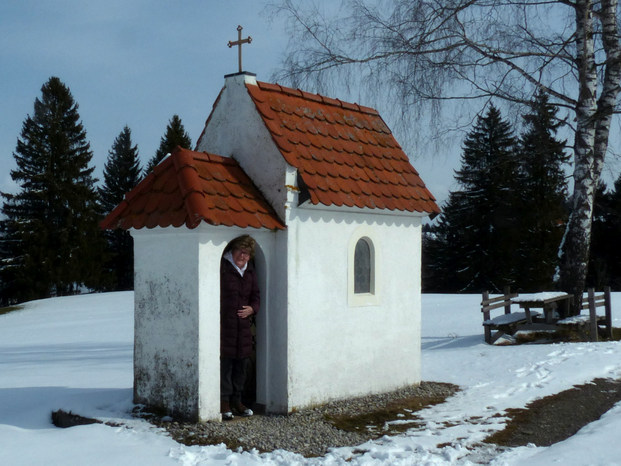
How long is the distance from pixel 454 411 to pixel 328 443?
6.34ft

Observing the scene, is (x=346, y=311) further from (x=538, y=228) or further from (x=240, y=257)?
(x=538, y=228)

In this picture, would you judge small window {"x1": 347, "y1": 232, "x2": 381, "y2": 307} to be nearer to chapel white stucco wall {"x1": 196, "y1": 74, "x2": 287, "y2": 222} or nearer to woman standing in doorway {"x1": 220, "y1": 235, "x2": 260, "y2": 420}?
chapel white stucco wall {"x1": 196, "y1": 74, "x2": 287, "y2": 222}

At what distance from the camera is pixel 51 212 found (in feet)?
121

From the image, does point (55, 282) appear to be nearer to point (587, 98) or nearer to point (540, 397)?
point (587, 98)

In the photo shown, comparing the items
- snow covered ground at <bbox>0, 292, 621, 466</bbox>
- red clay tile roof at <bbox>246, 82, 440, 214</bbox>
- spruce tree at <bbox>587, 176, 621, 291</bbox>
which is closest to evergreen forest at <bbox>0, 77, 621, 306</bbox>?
spruce tree at <bbox>587, 176, 621, 291</bbox>

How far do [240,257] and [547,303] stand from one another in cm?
798

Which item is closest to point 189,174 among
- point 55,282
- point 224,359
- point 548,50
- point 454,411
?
point 224,359

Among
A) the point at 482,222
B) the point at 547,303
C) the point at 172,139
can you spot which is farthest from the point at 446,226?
the point at 547,303

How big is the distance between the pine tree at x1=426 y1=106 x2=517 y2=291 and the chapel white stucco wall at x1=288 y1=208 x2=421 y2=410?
2858 cm

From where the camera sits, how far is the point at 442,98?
13391 mm

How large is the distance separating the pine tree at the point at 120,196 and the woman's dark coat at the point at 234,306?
3382 cm

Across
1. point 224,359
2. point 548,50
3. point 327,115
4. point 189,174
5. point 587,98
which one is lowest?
point 224,359

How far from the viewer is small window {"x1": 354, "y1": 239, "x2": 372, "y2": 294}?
26.0 feet

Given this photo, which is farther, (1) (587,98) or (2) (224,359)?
(1) (587,98)
